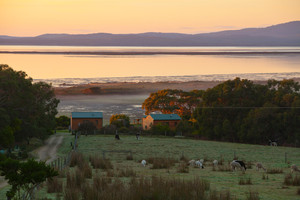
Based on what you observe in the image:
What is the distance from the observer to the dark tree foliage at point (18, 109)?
38875 mm

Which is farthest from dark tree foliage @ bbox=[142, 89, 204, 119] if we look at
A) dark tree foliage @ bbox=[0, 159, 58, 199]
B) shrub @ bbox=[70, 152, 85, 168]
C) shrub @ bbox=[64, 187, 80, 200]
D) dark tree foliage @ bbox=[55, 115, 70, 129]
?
dark tree foliage @ bbox=[0, 159, 58, 199]

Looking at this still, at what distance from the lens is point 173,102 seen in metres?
82.4

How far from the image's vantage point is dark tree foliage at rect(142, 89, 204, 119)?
263 ft

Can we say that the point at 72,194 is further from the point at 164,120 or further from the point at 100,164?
the point at 164,120

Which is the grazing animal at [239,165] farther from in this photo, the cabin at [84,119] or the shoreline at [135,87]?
the shoreline at [135,87]

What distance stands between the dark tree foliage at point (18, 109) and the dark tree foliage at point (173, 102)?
100 feet

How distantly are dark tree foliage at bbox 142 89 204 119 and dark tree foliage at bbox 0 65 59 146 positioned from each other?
100 feet

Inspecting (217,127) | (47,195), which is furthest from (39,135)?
(47,195)

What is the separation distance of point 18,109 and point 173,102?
40022 millimetres

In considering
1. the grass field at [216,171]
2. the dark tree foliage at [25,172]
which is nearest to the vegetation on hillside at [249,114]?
the grass field at [216,171]

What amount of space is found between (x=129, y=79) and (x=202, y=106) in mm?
48764

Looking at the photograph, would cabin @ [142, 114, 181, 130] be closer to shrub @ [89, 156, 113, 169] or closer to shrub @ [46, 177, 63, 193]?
shrub @ [89, 156, 113, 169]

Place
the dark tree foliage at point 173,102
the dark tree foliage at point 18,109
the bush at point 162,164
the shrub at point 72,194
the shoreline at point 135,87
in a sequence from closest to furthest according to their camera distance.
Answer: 1. the shrub at point 72,194
2. the bush at point 162,164
3. the dark tree foliage at point 18,109
4. the dark tree foliage at point 173,102
5. the shoreline at point 135,87

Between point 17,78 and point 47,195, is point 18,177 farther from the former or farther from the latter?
point 17,78
